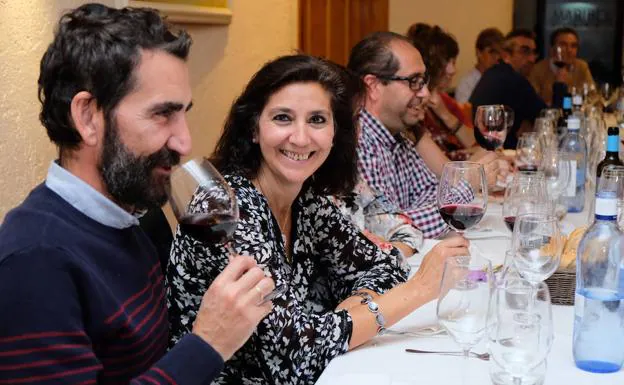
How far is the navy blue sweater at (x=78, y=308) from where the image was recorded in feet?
3.98

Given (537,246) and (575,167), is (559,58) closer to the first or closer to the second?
(575,167)

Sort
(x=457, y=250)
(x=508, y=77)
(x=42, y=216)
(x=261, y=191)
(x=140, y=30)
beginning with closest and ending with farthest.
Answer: (x=42, y=216) < (x=140, y=30) < (x=457, y=250) < (x=261, y=191) < (x=508, y=77)

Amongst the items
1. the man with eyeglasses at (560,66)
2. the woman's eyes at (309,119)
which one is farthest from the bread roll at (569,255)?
the man with eyeglasses at (560,66)

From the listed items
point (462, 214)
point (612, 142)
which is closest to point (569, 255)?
point (462, 214)

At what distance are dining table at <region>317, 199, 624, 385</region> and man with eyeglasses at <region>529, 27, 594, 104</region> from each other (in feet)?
19.3

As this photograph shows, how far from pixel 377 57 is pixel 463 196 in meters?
1.28

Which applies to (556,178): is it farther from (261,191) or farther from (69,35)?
(69,35)

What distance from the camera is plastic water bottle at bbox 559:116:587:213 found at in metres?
2.92

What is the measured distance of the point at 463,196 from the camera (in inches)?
81.7

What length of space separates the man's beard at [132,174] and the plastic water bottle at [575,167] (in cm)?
180

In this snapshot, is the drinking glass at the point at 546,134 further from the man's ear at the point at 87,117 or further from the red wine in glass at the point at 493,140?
the man's ear at the point at 87,117

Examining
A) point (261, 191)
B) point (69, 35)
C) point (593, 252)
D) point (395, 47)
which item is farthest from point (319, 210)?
point (395, 47)

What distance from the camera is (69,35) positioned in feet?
4.64

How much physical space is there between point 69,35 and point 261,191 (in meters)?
0.74
